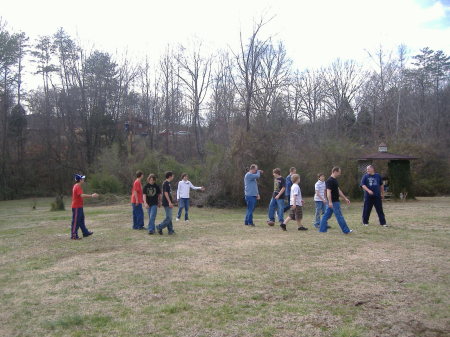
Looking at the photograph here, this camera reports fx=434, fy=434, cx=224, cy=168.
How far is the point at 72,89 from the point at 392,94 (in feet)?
107

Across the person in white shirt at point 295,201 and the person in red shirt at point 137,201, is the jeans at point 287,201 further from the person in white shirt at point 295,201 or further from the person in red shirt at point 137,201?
the person in red shirt at point 137,201

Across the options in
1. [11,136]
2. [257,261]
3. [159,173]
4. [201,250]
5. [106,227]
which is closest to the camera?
[257,261]

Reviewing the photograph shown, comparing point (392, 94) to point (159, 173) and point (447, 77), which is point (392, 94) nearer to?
point (447, 77)

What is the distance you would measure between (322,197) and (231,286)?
6586mm

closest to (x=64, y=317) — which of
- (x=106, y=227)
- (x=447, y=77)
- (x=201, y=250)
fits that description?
(x=201, y=250)

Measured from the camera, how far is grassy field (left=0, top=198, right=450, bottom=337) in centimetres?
464

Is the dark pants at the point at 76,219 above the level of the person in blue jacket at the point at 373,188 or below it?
below

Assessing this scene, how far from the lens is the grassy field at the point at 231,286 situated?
15.2 ft

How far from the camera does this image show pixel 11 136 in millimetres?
43219

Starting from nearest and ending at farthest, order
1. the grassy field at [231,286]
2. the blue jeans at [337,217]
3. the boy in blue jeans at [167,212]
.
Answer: the grassy field at [231,286], the blue jeans at [337,217], the boy in blue jeans at [167,212]

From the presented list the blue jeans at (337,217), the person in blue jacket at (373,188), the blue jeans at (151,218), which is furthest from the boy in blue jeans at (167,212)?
the person in blue jacket at (373,188)

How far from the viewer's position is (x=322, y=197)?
12.0 meters

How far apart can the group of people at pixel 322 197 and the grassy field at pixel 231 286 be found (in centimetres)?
80

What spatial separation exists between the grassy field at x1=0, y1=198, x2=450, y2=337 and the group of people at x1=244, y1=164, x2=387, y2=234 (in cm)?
80
